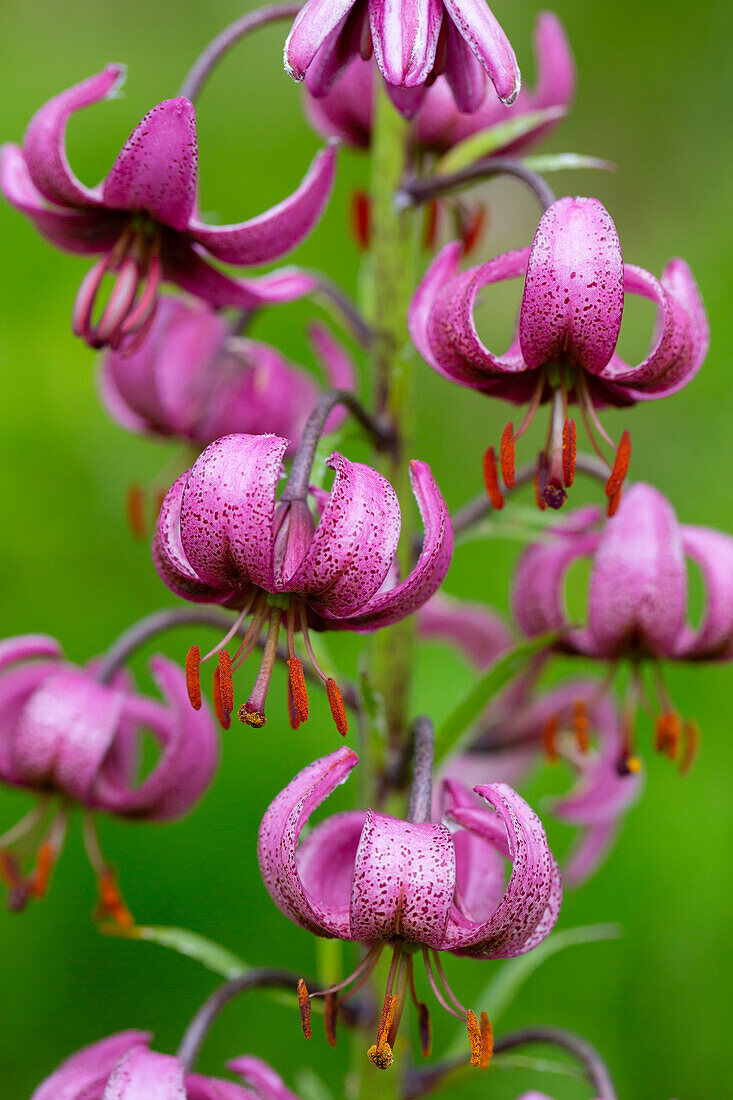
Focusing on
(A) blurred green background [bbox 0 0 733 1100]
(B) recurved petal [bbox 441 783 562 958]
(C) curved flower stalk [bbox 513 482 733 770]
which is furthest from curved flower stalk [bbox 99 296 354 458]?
(A) blurred green background [bbox 0 0 733 1100]

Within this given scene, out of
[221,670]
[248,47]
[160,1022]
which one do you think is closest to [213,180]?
[248,47]

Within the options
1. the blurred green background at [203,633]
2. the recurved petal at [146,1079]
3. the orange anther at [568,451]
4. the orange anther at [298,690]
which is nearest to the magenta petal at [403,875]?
the orange anther at [298,690]

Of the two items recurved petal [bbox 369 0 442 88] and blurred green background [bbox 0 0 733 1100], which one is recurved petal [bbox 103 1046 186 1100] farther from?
blurred green background [bbox 0 0 733 1100]

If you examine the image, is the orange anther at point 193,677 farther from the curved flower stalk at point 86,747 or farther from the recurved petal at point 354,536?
the curved flower stalk at point 86,747

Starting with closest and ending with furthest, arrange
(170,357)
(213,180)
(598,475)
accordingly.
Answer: (598,475) → (170,357) → (213,180)

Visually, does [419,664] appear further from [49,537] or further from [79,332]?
[79,332]

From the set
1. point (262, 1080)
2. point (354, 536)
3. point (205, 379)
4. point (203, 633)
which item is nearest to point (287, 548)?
point (354, 536)
